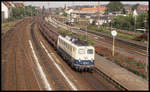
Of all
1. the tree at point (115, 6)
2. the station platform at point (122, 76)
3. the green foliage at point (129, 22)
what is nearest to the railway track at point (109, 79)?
the station platform at point (122, 76)

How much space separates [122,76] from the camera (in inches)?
949

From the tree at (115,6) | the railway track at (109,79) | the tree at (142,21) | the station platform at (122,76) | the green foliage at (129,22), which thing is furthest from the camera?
the tree at (115,6)

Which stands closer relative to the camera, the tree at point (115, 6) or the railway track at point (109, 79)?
the railway track at point (109, 79)

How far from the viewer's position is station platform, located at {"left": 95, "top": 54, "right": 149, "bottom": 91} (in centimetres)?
2095

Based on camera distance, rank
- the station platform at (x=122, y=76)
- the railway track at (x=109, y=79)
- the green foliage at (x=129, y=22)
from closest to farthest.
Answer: the railway track at (x=109, y=79)
the station platform at (x=122, y=76)
the green foliage at (x=129, y=22)

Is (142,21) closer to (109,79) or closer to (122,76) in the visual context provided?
(122,76)

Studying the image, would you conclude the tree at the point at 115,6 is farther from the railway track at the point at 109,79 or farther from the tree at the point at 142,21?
the railway track at the point at 109,79

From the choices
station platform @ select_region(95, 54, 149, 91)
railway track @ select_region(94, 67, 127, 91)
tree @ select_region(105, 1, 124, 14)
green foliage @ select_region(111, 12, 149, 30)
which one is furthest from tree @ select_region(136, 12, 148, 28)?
tree @ select_region(105, 1, 124, 14)

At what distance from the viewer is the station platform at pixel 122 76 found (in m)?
21.0

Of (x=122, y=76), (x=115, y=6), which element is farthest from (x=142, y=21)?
(x=115, y=6)

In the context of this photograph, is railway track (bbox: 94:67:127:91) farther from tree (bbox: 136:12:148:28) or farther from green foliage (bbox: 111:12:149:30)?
green foliage (bbox: 111:12:149:30)

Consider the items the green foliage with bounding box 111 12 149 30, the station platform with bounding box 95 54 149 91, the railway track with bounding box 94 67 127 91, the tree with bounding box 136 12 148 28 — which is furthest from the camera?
the green foliage with bounding box 111 12 149 30

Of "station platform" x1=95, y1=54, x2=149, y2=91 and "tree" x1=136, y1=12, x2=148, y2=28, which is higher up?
"tree" x1=136, y1=12, x2=148, y2=28

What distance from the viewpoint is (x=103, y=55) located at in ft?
116
